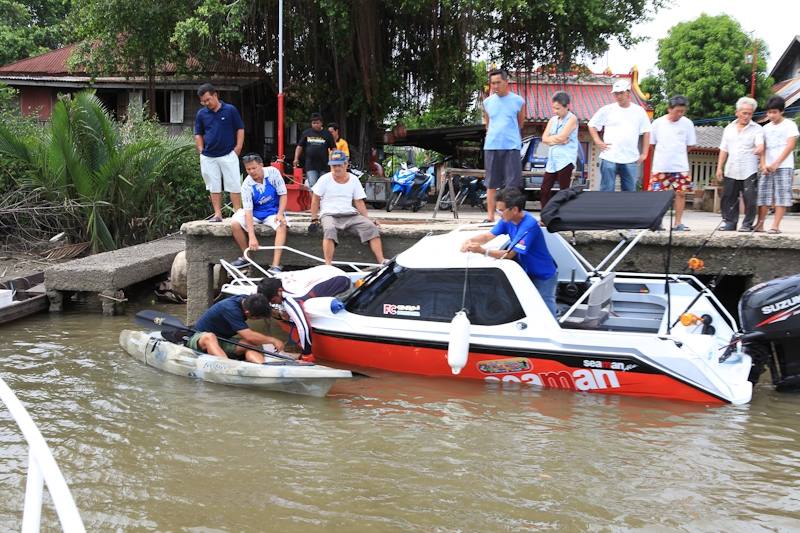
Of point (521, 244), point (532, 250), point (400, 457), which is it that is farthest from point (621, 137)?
point (400, 457)

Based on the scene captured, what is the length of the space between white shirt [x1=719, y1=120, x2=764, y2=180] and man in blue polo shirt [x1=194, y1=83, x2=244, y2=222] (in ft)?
20.1

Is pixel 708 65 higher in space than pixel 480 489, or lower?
higher

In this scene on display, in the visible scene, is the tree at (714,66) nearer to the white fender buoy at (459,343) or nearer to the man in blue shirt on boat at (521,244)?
the man in blue shirt on boat at (521,244)

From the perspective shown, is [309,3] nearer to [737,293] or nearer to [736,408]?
[737,293]

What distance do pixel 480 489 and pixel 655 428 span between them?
1.93 m

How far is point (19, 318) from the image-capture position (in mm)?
10664

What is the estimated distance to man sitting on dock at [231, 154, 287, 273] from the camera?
31.8 feet

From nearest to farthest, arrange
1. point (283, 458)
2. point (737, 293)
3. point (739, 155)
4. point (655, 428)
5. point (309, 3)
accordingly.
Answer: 1. point (283, 458)
2. point (655, 428)
3. point (739, 155)
4. point (737, 293)
5. point (309, 3)

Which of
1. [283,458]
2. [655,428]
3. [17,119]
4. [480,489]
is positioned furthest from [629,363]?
[17,119]

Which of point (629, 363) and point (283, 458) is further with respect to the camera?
point (629, 363)

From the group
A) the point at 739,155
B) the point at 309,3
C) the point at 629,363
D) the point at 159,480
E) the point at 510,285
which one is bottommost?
the point at 159,480

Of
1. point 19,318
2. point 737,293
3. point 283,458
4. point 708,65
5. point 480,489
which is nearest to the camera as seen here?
point 480,489

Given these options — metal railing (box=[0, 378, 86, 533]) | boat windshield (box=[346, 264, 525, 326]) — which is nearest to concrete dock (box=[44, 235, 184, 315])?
boat windshield (box=[346, 264, 525, 326])

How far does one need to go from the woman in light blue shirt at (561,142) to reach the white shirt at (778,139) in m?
2.13
